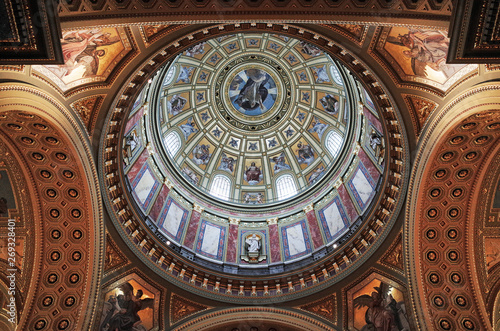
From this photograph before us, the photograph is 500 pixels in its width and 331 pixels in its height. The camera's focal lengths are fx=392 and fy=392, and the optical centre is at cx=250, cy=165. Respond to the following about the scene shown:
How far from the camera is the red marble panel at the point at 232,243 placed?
74.5 ft

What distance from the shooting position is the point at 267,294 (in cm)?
2005

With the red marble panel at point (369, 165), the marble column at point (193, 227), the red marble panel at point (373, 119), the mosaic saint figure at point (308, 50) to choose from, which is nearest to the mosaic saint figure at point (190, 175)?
the marble column at point (193, 227)

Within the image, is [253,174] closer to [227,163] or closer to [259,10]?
[227,163]

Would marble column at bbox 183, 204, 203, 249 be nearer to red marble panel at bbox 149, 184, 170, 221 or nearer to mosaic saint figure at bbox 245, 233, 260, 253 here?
red marble panel at bbox 149, 184, 170, 221

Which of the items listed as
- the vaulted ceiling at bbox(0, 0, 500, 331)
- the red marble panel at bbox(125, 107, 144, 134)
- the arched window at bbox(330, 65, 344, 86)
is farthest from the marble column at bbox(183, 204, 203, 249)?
the arched window at bbox(330, 65, 344, 86)

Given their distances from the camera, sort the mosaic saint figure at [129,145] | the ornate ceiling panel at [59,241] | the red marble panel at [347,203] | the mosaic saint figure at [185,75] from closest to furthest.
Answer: the ornate ceiling panel at [59,241], the mosaic saint figure at [129,145], the red marble panel at [347,203], the mosaic saint figure at [185,75]

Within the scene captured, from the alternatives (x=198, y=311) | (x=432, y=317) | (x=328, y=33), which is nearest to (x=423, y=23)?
(x=328, y=33)

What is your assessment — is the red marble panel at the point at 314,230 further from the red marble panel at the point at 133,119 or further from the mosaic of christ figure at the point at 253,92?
the red marble panel at the point at 133,119

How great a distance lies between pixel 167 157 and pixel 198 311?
32.6 ft

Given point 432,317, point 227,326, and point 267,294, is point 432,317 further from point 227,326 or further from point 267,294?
point 227,326

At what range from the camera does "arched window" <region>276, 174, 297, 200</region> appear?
2702cm

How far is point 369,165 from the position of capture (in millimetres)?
21188

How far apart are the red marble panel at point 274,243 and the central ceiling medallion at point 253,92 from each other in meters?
9.74

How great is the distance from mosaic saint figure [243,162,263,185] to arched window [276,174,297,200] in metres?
1.53
